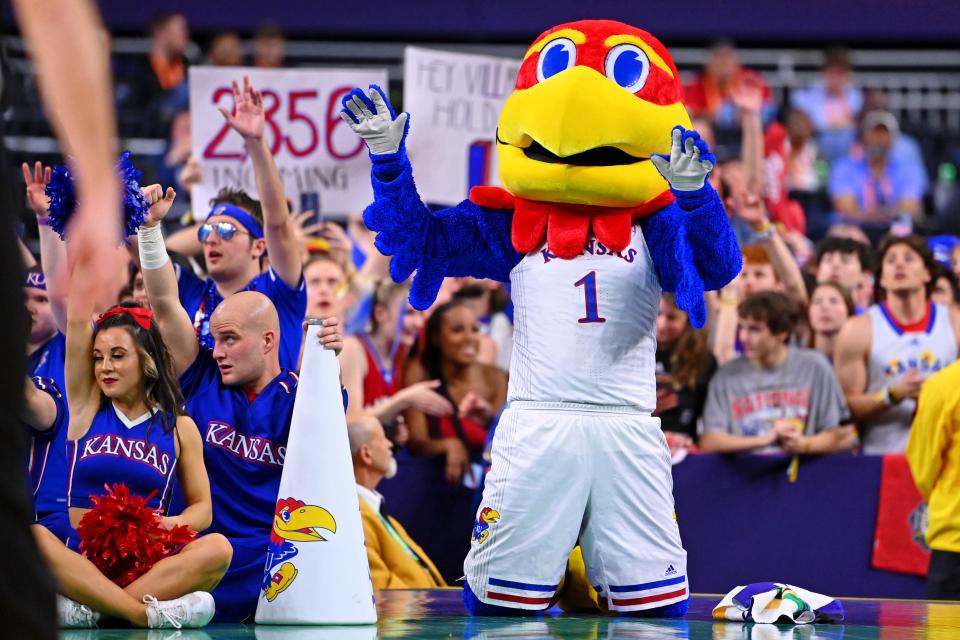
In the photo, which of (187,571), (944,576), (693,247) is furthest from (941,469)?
(187,571)

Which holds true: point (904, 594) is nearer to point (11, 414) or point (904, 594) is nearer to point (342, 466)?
point (342, 466)

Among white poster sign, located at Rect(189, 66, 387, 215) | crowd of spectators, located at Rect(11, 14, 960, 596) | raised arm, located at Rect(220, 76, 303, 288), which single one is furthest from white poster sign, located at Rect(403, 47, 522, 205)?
raised arm, located at Rect(220, 76, 303, 288)

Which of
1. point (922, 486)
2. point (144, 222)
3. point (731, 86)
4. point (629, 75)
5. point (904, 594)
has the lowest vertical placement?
point (904, 594)

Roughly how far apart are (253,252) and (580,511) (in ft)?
6.74

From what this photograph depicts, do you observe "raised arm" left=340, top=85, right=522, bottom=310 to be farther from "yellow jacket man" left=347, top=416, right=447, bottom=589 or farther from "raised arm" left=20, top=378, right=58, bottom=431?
"yellow jacket man" left=347, top=416, right=447, bottom=589

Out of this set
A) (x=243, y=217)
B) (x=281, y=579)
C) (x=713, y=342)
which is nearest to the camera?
(x=281, y=579)

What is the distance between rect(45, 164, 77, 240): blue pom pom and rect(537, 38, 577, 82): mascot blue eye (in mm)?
1591

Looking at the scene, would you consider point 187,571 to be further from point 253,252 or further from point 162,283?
point 253,252

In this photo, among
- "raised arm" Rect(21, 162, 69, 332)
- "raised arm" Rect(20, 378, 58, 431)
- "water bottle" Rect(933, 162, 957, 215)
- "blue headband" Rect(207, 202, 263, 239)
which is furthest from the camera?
"water bottle" Rect(933, 162, 957, 215)

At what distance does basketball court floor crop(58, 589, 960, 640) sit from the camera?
409cm

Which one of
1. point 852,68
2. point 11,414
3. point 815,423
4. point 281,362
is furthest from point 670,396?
point 852,68

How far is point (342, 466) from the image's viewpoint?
452 cm

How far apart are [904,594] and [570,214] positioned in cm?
331

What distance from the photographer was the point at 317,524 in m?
4.45
